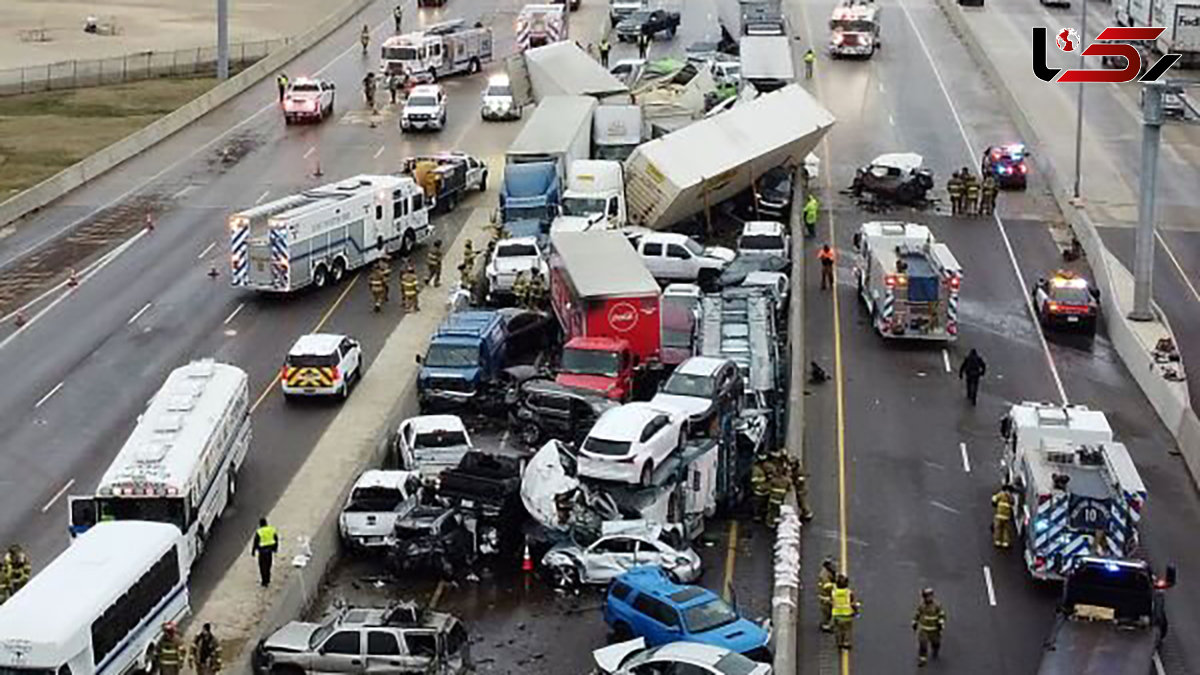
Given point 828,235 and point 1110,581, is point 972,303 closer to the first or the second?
point 828,235

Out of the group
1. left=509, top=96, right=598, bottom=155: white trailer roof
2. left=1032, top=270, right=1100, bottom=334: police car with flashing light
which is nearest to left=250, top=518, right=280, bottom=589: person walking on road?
left=1032, top=270, right=1100, bottom=334: police car with flashing light

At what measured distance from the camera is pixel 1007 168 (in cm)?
6800

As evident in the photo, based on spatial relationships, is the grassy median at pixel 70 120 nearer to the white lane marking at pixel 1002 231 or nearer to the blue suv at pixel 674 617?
the white lane marking at pixel 1002 231

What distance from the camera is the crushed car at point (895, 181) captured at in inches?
2581

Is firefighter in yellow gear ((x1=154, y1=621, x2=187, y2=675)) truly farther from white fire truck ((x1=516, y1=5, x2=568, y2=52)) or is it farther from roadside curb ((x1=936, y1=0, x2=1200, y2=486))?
white fire truck ((x1=516, y1=5, x2=568, y2=52))

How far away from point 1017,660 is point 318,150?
148ft

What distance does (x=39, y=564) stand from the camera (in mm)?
36656

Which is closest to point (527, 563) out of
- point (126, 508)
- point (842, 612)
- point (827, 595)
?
point (827, 595)

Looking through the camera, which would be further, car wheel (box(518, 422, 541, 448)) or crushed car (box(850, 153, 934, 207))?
crushed car (box(850, 153, 934, 207))

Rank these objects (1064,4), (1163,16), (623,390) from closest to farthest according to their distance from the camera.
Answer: (623,390), (1163,16), (1064,4)

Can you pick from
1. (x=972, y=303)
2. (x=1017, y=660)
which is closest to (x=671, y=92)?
(x=972, y=303)

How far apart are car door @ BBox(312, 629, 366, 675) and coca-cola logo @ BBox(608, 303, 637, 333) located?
16285mm

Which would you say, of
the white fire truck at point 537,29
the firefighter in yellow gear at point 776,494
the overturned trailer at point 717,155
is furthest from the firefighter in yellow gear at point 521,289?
the white fire truck at point 537,29

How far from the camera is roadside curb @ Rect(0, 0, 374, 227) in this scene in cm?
6444
